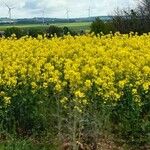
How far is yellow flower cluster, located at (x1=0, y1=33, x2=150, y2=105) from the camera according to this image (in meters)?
11.0

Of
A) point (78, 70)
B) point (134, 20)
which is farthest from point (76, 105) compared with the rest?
point (134, 20)

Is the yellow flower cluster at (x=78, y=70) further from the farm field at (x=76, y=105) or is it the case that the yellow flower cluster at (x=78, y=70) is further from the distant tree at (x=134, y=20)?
the distant tree at (x=134, y=20)

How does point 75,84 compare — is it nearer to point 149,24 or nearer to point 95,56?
point 95,56

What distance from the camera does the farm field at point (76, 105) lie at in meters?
10.3

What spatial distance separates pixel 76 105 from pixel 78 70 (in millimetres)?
1891

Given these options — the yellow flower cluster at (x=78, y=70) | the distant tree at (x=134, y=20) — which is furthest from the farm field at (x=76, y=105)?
the distant tree at (x=134, y=20)

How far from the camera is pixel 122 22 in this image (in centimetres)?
3036

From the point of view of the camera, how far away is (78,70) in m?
12.0

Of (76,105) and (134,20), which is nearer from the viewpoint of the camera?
(76,105)

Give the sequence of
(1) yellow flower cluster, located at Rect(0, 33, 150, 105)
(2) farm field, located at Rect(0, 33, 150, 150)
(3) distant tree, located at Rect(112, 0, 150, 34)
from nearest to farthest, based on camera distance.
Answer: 1. (2) farm field, located at Rect(0, 33, 150, 150)
2. (1) yellow flower cluster, located at Rect(0, 33, 150, 105)
3. (3) distant tree, located at Rect(112, 0, 150, 34)

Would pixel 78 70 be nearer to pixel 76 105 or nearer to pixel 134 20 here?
pixel 76 105

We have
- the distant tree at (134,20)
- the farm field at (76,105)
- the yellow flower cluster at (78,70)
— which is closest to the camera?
the farm field at (76,105)

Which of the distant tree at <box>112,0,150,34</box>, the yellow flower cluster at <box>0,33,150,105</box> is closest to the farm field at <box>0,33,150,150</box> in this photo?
the yellow flower cluster at <box>0,33,150,105</box>

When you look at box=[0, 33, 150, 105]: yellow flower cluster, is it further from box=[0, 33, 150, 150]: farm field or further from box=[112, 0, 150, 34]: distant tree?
box=[112, 0, 150, 34]: distant tree
